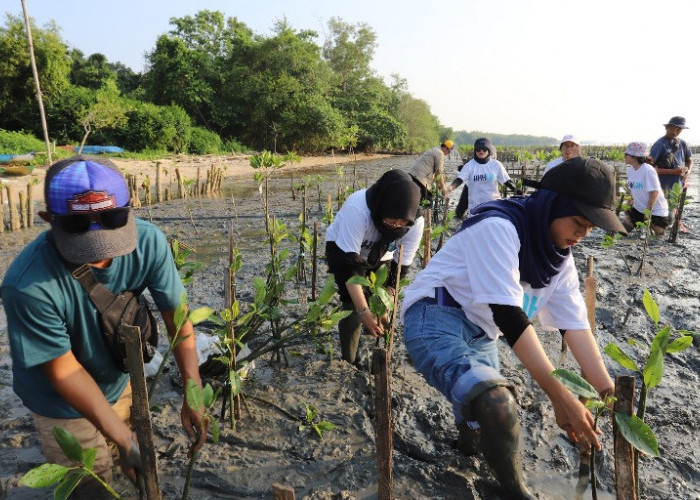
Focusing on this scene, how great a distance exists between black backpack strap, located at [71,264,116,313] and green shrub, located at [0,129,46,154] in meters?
22.4

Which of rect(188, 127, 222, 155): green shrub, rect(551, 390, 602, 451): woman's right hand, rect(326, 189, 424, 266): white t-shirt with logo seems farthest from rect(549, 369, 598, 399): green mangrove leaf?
rect(188, 127, 222, 155): green shrub

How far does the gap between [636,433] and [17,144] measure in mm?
25129

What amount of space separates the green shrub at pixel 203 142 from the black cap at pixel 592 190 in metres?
27.8

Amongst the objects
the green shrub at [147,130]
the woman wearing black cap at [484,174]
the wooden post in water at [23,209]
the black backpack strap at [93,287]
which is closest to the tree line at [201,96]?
the green shrub at [147,130]

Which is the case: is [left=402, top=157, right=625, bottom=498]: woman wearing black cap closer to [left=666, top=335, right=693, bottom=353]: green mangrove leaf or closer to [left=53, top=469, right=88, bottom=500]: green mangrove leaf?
[left=666, top=335, right=693, bottom=353]: green mangrove leaf

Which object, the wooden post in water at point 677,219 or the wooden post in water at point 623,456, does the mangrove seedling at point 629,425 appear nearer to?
the wooden post in water at point 623,456

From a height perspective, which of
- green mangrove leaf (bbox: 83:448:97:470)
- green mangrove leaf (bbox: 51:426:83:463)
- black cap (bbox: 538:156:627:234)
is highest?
black cap (bbox: 538:156:627:234)

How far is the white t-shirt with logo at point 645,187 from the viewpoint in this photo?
708 centimetres

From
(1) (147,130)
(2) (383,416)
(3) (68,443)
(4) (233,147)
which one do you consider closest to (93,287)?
(3) (68,443)

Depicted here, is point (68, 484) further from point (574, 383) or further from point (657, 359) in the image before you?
point (657, 359)

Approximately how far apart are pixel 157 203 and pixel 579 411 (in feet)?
43.2

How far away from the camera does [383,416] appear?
1.75 metres

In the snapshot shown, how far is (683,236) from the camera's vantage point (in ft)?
27.7

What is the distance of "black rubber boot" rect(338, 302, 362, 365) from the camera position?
3.55m
